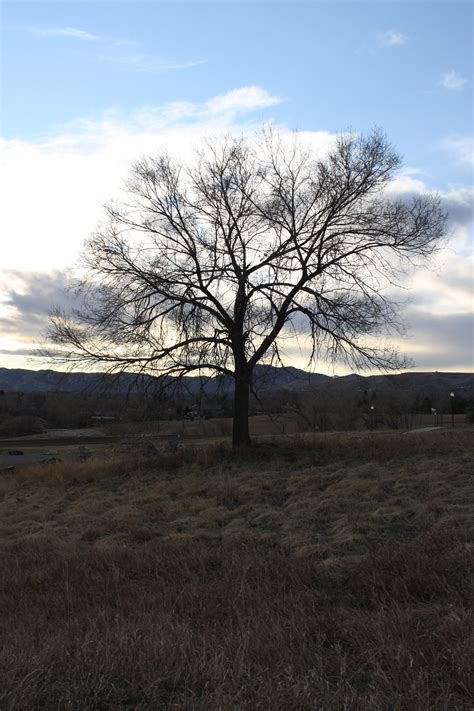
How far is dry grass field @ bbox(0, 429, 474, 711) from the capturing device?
3.55 meters

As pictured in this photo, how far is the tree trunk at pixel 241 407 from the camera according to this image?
19281 mm

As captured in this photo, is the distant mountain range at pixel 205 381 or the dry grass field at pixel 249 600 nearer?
the dry grass field at pixel 249 600

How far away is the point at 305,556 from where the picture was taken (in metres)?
7.25

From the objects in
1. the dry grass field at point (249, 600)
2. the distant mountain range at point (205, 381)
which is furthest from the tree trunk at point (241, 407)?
the dry grass field at point (249, 600)

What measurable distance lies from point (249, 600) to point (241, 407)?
14.2m

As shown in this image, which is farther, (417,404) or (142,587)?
(417,404)

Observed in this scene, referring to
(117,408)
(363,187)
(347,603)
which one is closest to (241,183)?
(363,187)

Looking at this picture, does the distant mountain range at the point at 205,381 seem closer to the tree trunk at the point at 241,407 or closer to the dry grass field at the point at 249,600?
the tree trunk at the point at 241,407

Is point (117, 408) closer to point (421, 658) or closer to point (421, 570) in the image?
point (421, 570)

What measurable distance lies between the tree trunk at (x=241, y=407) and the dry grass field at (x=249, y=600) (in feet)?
21.0

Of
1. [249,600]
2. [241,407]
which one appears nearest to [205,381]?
[241,407]

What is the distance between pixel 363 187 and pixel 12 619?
1626 cm

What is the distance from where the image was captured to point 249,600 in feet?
17.6

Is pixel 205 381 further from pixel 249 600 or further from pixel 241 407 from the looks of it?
pixel 249 600
